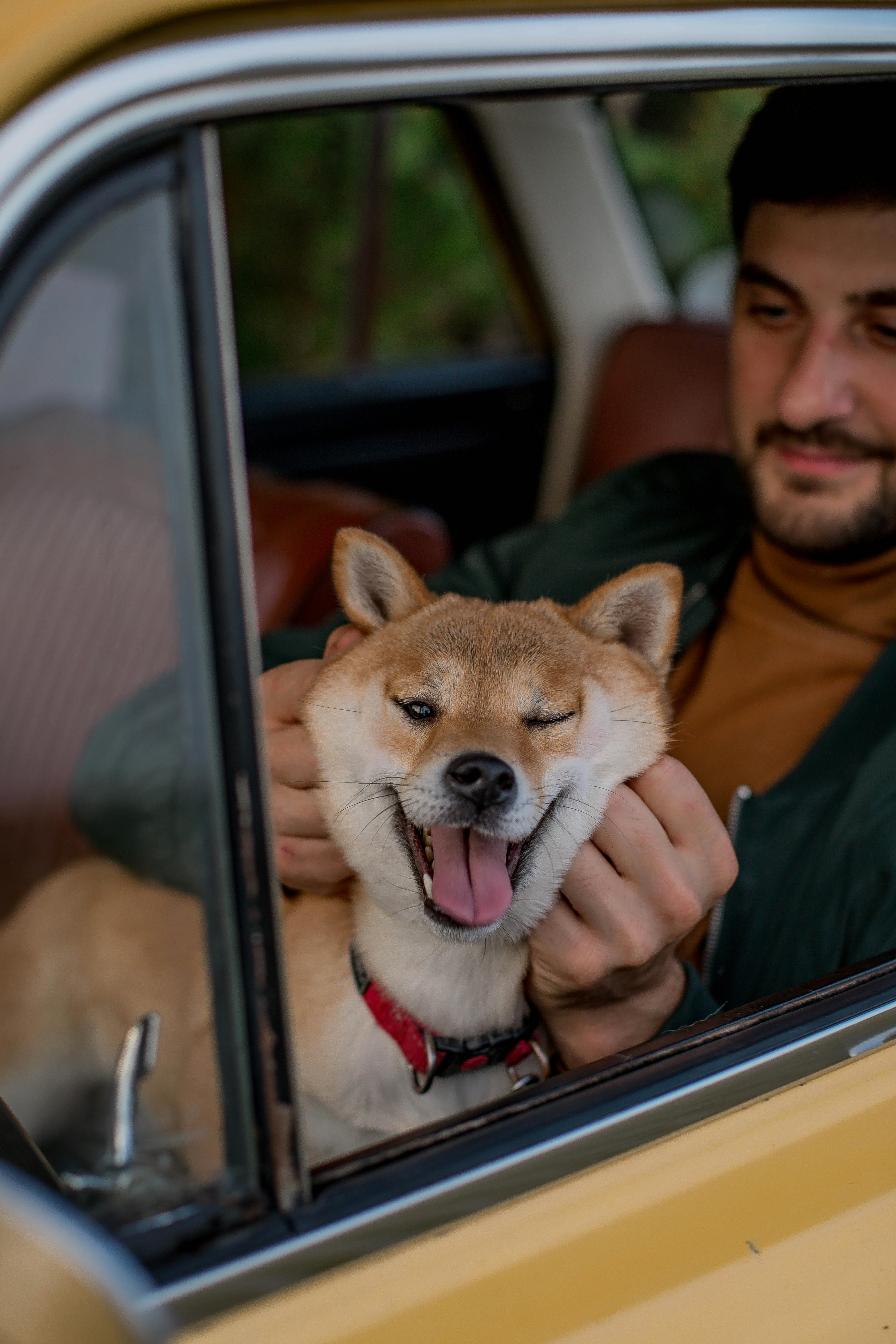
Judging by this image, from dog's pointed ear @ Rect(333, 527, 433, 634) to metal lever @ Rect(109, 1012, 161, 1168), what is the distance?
24.7 inches

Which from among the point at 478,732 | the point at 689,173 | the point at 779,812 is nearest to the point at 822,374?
the point at 779,812

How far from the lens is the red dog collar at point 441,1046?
119 centimetres

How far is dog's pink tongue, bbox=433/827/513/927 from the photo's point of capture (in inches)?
44.9

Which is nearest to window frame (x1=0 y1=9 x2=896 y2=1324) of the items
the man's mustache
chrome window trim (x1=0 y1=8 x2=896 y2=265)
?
chrome window trim (x1=0 y1=8 x2=896 y2=265)

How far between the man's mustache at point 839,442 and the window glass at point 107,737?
40.0 inches

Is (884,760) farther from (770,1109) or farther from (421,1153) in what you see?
(421,1153)

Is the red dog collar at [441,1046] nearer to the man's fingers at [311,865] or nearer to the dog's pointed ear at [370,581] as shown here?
the man's fingers at [311,865]

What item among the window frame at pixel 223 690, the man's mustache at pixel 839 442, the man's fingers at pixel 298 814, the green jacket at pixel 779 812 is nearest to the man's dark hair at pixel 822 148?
the man's mustache at pixel 839 442

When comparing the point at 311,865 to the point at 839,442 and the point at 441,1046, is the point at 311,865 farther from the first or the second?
the point at 839,442

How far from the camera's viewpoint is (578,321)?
11.9ft

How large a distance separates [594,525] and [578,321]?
2052 millimetres

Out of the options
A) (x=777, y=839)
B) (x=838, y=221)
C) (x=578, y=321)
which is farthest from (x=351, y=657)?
(x=578, y=321)

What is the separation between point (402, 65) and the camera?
29.4 inches

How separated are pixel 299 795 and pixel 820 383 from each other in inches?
34.8
